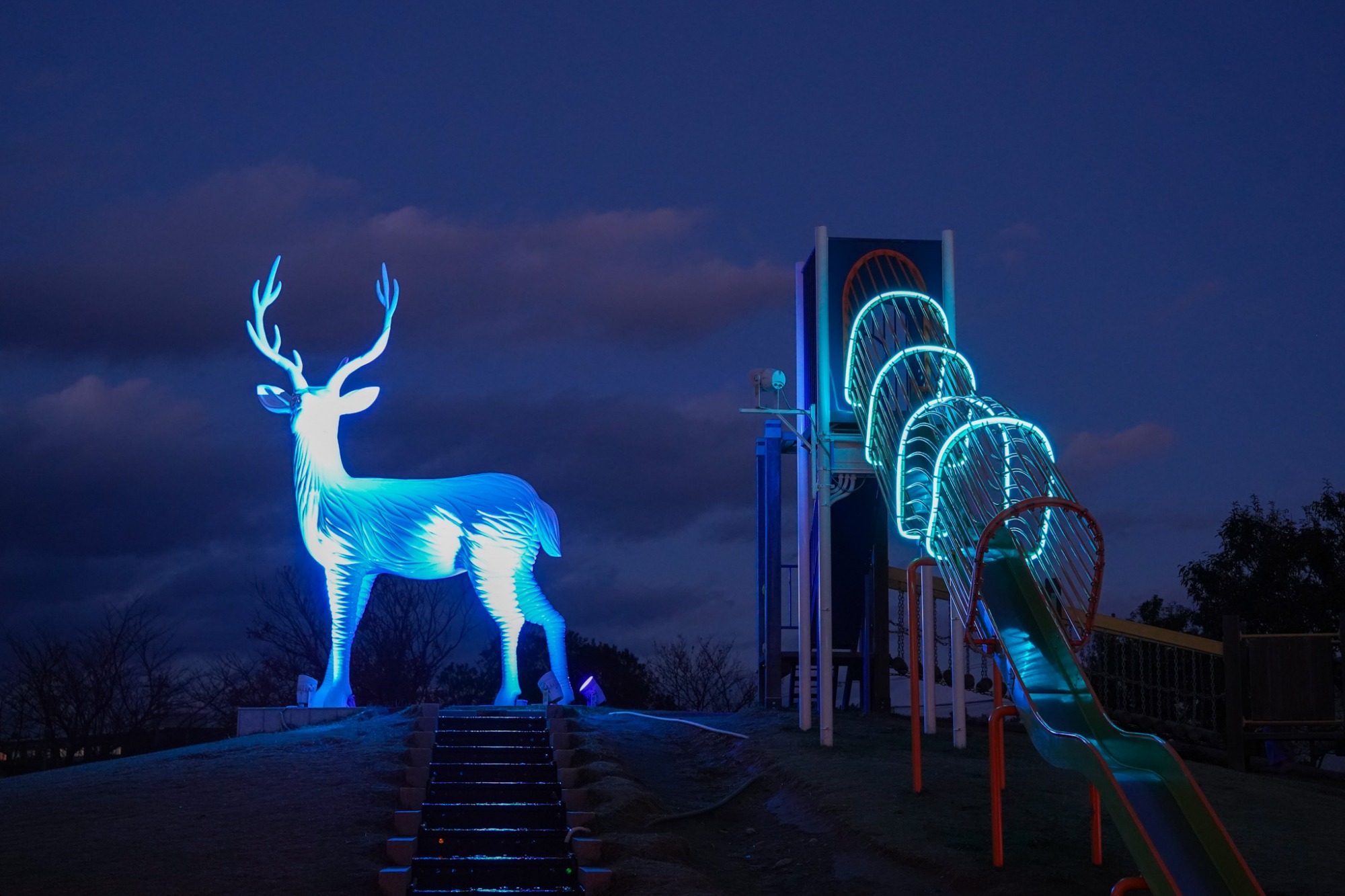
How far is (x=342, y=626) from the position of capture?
15836 millimetres

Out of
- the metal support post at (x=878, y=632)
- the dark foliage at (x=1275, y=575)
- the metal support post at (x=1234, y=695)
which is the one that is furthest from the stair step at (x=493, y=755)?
the dark foliage at (x=1275, y=575)

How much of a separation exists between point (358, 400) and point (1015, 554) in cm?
901

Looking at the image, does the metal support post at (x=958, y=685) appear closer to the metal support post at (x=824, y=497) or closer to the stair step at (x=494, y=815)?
the metal support post at (x=824, y=497)

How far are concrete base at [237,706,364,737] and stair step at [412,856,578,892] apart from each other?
5.70 metres

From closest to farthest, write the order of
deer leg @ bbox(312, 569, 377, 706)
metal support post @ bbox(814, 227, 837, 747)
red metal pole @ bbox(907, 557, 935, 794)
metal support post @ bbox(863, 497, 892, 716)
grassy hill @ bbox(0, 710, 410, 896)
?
grassy hill @ bbox(0, 710, 410, 896) < red metal pole @ bbox(907, 557, 935, 794) < metal support post @ bbox(814, 227, 837, 747) < deer leg @ bbox(312, 569, 377, 706) < metal support post @ bbox(863, 497, 892, 716)

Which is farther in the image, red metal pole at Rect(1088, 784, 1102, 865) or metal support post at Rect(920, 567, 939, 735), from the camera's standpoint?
metal support post at Rect(920, 567, 939, 735)

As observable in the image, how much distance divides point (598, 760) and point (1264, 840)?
230 inches

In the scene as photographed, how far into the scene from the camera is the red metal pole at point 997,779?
9.05m

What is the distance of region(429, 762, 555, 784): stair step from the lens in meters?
12.2

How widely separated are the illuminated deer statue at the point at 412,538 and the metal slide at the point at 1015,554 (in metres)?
4.60

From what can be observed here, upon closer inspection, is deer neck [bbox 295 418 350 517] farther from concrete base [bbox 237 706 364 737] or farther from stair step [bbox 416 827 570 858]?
stair step [bbox 416 827 570 858]

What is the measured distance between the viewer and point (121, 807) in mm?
10734

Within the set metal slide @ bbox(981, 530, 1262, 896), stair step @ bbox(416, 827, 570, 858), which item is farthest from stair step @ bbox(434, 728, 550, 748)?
metal slide @ bbox(981, 530, 1262, 896)

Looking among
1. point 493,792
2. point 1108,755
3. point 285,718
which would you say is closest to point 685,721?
point 493,792
